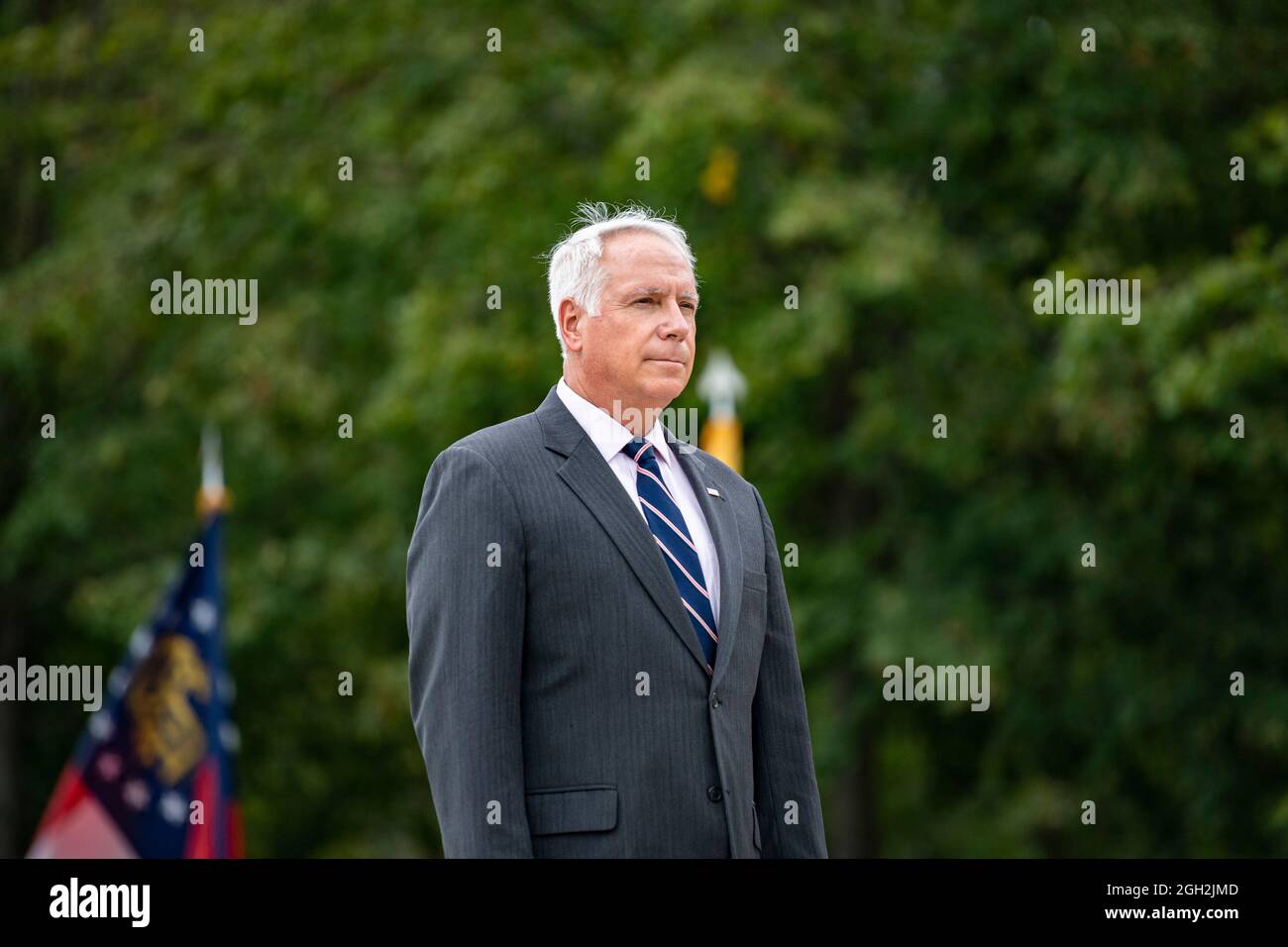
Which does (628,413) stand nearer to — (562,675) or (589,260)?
(589,260)

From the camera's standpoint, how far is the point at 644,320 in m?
3.19

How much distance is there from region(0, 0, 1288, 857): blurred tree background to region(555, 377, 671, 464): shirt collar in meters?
7.66

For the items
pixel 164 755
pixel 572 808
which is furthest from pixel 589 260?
pixel 164 755

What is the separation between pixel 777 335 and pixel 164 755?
195 inches

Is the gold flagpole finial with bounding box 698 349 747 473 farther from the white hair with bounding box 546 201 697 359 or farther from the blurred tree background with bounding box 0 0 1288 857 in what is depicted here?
the white hair with bounding box 546 201 697 359

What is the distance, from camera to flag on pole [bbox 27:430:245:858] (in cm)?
884

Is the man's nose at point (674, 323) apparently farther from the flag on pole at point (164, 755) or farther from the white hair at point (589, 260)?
the flag on pole at point (164, 755)

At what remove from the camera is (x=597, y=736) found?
3006 millimetres

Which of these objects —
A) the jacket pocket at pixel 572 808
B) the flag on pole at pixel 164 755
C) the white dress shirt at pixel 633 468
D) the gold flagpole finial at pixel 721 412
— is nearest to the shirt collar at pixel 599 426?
the white dress shirt at pixel 633 468

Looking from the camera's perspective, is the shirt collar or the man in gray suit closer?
the man in gray suit

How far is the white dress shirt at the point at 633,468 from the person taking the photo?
323 centimetres

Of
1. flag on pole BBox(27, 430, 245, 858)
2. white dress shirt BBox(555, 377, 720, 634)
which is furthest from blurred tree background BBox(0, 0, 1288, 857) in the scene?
white dress shirt BBox(555, 377, 720, 634)
